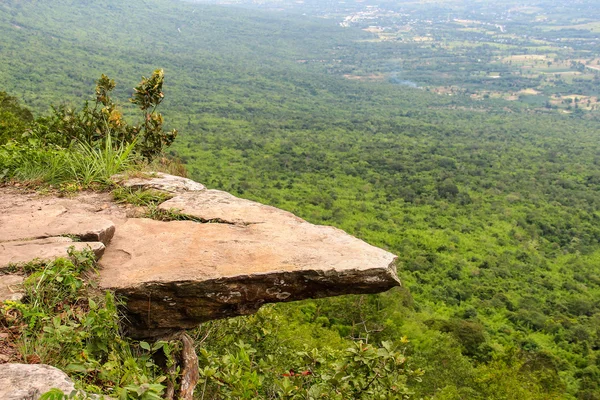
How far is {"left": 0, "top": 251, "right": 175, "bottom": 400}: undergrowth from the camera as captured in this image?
2691 mm

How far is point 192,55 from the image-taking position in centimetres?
11812

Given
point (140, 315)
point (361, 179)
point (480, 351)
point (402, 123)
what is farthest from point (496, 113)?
point (140, 315)

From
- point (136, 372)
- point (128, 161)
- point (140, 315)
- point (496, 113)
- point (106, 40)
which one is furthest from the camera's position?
point (106, 40)

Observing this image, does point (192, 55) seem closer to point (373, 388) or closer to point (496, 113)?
point (496, 113)

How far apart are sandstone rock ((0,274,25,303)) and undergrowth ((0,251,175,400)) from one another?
6cm

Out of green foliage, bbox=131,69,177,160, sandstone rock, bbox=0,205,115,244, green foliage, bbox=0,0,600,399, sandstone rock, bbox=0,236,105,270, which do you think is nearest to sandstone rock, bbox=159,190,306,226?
sandstone rock, bbox=0,205,115,244

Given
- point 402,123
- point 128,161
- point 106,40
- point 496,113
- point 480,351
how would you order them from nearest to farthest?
point 128,161
point 480,351
point 402,123
point 496,113
point 106,40

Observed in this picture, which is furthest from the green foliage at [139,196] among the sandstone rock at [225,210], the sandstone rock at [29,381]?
the sandstone rock at [29,381]

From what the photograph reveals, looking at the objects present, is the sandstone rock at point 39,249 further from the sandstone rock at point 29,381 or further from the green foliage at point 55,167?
the green foliage at point 55,167

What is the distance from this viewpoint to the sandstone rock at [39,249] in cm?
332

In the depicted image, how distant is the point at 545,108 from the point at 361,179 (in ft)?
206

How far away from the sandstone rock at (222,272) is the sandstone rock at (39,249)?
0.61 feet

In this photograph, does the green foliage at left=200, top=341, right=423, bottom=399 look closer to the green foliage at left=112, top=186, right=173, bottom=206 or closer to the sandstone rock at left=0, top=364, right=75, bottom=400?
the sandstone rock at left=0, top=364, right=75, bottom=400

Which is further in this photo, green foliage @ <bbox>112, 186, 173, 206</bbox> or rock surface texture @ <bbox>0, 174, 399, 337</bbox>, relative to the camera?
green foliage @ <bbox>112, 186, 173, 206</bbox>
